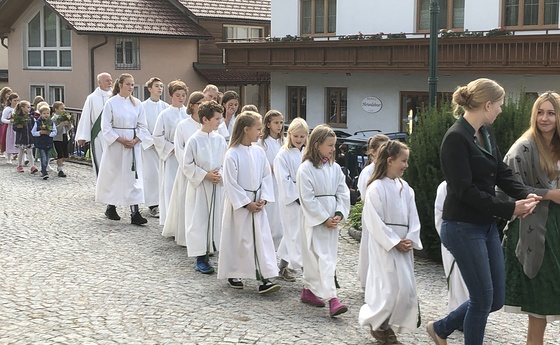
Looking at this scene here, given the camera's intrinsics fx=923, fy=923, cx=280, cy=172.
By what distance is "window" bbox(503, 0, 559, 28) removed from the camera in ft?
79.5

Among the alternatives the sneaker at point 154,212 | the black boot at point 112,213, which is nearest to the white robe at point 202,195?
the black boot at point 112,213

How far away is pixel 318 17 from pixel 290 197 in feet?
74.8

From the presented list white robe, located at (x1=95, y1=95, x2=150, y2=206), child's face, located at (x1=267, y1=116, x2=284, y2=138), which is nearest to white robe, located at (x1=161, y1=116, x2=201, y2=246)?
child's face, located at (x1=267, y1=116, x2=284, y2=138)

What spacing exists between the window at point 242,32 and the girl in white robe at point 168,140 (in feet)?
81.9

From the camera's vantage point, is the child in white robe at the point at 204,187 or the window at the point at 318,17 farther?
the window at the point at 318,17

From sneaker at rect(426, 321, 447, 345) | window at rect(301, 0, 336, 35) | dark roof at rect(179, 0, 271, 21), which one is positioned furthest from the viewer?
dark roof at rect(179, 0, 271, 21)

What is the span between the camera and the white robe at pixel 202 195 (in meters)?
9.60

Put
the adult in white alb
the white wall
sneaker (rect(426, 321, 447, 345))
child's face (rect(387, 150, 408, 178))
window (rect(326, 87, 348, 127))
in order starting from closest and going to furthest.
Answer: sneaker (rect(426, 321, 447, 345)) → child's face (rect(387, 150, 408, 178)) → the adult in white alb → the white wall → window (rect(326, 87, 348, 127))

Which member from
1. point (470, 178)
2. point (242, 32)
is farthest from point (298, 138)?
point (242, 32)

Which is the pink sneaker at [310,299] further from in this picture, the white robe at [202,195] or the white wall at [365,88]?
the white wall at [365,88]

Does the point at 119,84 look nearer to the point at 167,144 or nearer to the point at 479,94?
the point at 167,144

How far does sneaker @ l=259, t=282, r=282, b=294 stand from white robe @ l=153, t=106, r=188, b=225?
3.84 metres

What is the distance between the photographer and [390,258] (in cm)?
694

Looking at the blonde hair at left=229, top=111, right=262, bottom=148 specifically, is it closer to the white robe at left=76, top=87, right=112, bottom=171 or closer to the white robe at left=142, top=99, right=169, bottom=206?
the white robe at left=142, top=99, right=169, bottom=206
